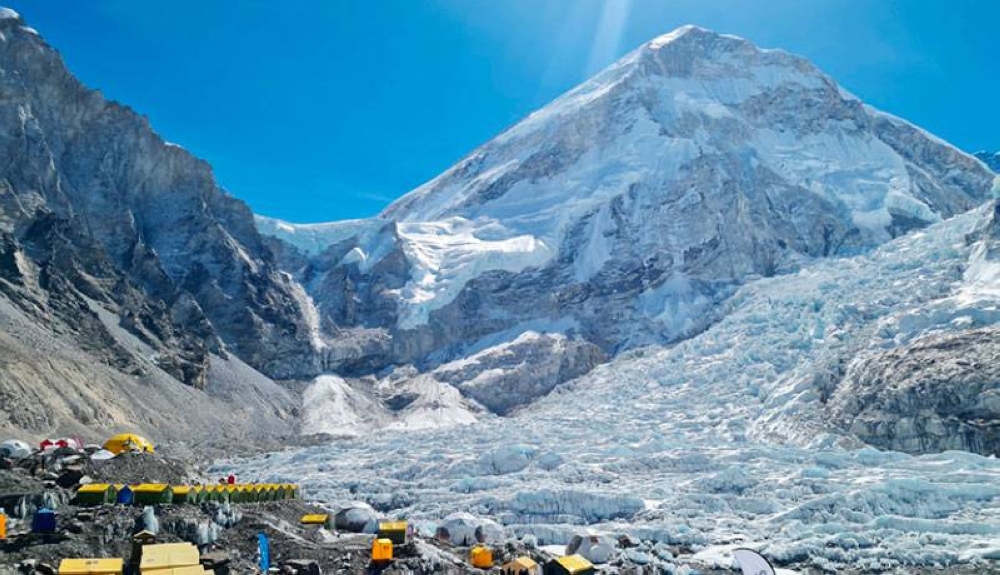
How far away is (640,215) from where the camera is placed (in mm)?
126062

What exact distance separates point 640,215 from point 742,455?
2958 inches

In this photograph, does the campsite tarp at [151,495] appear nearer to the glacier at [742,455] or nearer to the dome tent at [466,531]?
the dome tent at [466,531]

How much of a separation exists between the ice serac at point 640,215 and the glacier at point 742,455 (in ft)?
44.3

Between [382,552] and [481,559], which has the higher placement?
[382,552]

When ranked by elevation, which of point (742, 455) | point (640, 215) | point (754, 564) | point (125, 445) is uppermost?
point (640, 215)

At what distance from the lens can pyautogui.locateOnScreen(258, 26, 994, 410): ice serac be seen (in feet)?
371

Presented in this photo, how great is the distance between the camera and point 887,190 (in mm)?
123375

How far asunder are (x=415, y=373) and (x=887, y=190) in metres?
75.2

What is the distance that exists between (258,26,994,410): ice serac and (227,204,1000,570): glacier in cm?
1350

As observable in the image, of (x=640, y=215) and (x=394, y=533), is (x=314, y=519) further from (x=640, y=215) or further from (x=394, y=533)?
(x=640, y=215)

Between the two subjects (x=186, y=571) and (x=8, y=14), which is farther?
(x=8, y=14)

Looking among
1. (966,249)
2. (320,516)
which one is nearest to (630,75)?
(966,249)

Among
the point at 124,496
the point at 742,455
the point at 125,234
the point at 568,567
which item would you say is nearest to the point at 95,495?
the point at 124,496

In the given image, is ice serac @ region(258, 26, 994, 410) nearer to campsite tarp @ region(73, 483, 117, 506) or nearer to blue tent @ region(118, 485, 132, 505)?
blue tent @ region(118, 485, 132, 505)
